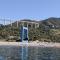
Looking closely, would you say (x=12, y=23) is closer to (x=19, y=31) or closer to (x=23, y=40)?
(x=19, y=31)

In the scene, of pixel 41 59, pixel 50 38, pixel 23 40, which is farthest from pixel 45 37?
pixel 41 59

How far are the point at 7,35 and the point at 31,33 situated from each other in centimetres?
757

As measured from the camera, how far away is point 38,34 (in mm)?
94875

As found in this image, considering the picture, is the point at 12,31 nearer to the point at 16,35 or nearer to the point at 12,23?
the point at 16,35

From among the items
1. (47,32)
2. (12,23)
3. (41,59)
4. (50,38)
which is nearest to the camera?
(41,59)

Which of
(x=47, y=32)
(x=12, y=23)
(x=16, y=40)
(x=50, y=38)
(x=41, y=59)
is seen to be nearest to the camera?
(x=41, y=59)

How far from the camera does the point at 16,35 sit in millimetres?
93875

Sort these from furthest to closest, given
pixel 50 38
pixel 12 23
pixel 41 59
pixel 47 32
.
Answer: pixel 12 23 < pixel 47 32 < pixel 50 38 < pixel 41 59

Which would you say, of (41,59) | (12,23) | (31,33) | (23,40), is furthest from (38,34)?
(41,59)

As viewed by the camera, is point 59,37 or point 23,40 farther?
point 59,37

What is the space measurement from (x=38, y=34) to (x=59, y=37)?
22.0 ft

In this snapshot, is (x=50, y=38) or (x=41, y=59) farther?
(x=50, y=38)

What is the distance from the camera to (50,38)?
93.3m

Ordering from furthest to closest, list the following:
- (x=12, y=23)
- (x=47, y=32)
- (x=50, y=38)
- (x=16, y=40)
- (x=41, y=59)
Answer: (x=12, y=23) → (x=47, y=32) → (x=50, y=38) → (x=16, y=40) → (x=41, y=59)
